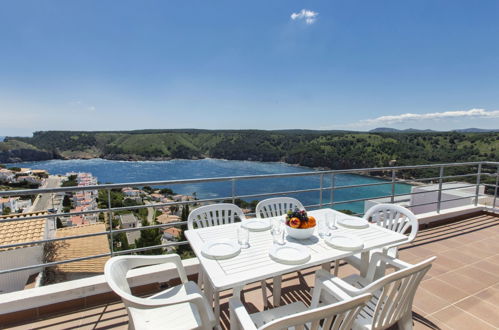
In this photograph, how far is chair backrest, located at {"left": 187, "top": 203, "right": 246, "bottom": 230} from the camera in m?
2.34

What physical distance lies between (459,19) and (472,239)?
6008mm

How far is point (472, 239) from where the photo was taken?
3648 millimetres

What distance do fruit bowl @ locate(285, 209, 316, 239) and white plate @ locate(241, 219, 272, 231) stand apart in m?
0.27

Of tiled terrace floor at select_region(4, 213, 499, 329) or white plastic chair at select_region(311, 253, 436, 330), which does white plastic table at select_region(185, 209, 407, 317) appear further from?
tiled terrace floor at select_region(4, 213, 499, 329)

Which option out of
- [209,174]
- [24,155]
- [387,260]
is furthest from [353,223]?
[24,155]

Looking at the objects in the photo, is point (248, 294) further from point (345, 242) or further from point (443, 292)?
point (443, 292)

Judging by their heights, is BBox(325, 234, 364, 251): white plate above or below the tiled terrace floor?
above

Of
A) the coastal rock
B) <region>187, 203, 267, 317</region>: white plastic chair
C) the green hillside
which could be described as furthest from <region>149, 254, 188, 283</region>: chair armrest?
the coastal rock

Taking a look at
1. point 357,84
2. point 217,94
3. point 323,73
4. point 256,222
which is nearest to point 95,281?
point 256,222

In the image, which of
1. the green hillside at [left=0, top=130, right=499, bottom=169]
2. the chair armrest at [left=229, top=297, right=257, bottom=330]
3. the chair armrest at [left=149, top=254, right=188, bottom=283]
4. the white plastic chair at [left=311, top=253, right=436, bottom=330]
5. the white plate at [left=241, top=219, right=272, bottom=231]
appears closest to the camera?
the chair armrest at [left=229, top=297, right=257, bottom=330]

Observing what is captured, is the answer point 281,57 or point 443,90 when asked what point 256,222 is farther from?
point 443,90

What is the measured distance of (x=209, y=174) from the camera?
128 feet

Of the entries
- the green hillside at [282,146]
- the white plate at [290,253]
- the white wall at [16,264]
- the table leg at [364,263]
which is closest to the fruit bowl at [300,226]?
the white plate at [290,253]

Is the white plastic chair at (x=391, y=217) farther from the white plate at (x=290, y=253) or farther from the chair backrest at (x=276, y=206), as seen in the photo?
the white plate at (x=290, y=253)
